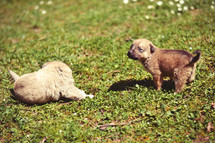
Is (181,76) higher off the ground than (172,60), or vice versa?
(172,60)

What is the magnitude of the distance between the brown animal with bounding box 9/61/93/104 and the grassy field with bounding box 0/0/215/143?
221mm

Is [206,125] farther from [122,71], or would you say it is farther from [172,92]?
[122,71]

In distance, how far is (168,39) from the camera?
693 cm

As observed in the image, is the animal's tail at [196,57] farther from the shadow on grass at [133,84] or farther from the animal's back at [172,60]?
the shadow on grass at [133,84]

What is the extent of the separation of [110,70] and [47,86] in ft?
6.46

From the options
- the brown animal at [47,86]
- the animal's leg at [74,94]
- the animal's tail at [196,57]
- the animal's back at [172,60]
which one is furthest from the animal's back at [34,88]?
the animal's tail at [196,57]

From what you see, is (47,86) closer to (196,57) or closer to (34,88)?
(34,88)

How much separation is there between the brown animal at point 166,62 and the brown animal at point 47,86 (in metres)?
1.70

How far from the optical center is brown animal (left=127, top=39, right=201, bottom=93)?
4.48 metres

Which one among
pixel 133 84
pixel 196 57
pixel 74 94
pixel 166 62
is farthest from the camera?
pixel 133 84

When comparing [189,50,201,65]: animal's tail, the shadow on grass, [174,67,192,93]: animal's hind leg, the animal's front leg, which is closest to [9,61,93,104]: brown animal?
the shadow on grass

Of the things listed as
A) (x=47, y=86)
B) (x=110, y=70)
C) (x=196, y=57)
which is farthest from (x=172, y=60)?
(x=47, y=86)

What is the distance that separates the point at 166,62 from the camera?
4672 mm

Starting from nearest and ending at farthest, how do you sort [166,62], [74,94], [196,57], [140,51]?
1. [196,57]
2. [166,62]
3. [140,51]
4. [74,94]
